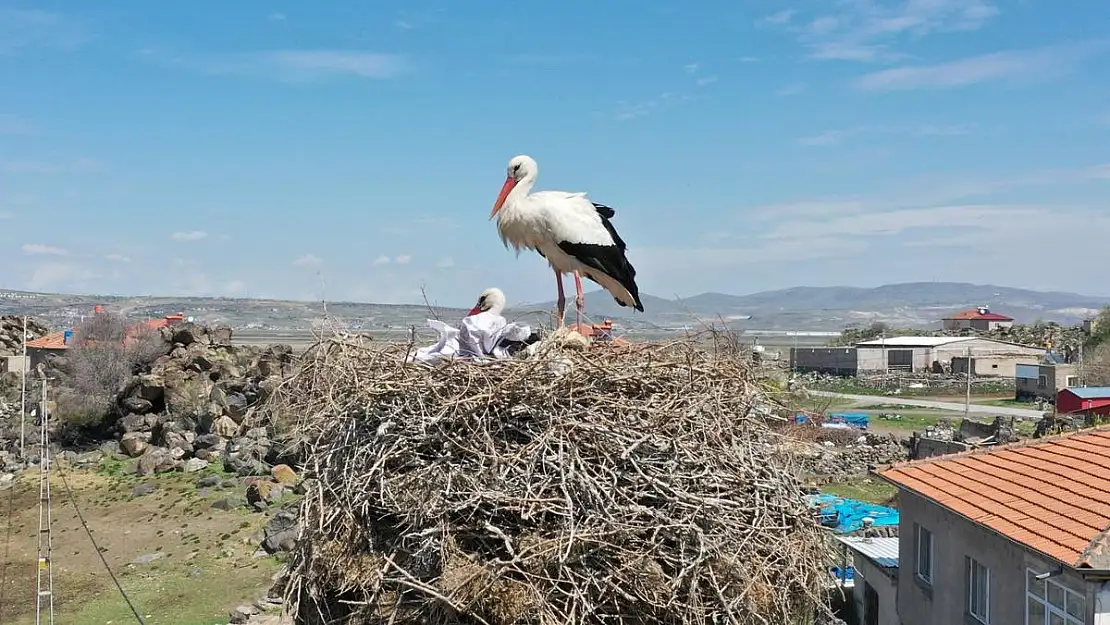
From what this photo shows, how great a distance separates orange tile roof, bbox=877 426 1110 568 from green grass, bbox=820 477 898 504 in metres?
16.4

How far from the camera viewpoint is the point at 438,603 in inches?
195

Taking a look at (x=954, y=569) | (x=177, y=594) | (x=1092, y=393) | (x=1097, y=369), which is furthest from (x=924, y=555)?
(x=1097, y=369)

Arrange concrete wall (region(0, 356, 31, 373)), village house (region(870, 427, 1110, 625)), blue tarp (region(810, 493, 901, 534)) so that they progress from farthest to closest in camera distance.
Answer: concrete wall (region(0, 356, 31, 373)) → blue tarp (region(810, 493, 901, 534)) → village house (region(870, 427, 1110, 625))

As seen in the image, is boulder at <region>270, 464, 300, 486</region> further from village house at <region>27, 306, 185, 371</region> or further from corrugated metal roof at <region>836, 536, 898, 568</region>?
village house at <region>27, 306, 185, 371</region>

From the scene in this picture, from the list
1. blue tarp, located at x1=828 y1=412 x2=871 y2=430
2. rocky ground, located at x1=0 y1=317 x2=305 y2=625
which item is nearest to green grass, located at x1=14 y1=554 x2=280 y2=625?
rocky ground, located at x1=0 y1=317 x2=305 y2=625

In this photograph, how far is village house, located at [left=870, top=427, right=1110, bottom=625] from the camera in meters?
9.12

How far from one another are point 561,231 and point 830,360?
72879 mm

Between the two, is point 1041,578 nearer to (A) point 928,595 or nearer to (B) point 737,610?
(A) point 928,595

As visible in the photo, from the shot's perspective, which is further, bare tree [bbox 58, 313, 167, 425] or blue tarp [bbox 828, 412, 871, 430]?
blue tarp [bbox 828, 412, 871, 430]

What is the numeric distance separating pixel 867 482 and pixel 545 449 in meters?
29.8

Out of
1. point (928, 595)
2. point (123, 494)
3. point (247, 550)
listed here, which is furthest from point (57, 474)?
point (928, 595)

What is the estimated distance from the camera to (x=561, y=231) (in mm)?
7203

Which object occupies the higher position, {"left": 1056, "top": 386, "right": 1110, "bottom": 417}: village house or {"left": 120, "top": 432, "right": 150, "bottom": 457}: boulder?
{"left": 1056, "top": 386, "right": 1110, "bottom": 417}: village house

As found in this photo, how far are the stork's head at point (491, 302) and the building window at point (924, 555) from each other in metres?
8.27
